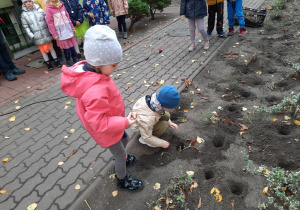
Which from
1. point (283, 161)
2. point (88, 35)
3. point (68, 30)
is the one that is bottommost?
point (283, 161)

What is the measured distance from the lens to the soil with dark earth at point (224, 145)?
2.30m

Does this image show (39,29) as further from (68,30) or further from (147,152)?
(147,152)

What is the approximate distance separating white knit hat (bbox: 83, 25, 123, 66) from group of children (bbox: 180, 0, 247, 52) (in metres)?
3.82

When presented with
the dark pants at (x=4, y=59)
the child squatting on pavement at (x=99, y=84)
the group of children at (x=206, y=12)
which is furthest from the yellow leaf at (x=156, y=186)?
the dark pants at (x=4, y=59)

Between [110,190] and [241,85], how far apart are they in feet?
9.87

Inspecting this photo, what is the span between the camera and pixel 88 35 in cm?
170

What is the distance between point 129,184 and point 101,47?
1.57 m

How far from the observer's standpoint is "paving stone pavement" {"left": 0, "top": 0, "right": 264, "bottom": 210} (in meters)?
2.59

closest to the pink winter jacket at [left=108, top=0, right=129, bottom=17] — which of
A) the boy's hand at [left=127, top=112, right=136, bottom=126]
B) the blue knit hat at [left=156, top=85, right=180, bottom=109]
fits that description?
the blue knit hat at [left=156, top=85, right=180, bottom=109]

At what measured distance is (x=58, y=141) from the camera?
333 centimetres

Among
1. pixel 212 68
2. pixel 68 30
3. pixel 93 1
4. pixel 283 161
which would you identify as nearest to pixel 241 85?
pixel 212 68

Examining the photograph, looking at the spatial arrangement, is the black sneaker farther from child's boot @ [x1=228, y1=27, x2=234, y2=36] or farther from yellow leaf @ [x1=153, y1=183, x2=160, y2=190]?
child's boot @ [x1=228, y1=27, x2=234, y2=36]

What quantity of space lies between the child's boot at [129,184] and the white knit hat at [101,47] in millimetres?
1391

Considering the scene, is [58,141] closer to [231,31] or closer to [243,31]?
[231,31]
